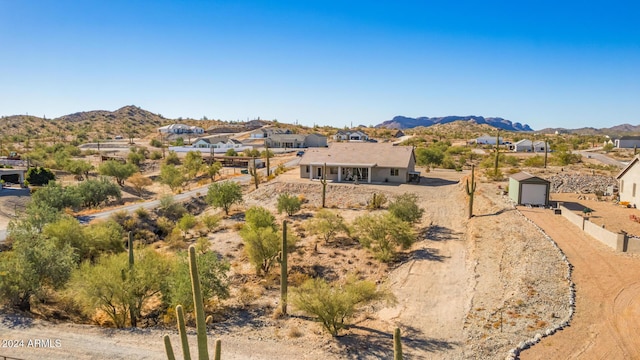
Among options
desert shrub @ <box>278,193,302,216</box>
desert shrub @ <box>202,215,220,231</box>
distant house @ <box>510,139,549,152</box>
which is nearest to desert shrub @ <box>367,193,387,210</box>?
desert shrub @ <box>278,193,302,216</box>

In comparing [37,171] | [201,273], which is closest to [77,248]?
[201,273]

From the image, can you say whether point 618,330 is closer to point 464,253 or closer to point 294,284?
point 464,253

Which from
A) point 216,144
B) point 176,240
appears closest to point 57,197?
point 176,240

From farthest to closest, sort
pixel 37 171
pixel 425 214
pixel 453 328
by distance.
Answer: pixel 37 171 < pixel 425 214 < pixel 453 328

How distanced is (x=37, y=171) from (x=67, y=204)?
49.3 ft

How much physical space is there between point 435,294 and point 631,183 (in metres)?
20.8

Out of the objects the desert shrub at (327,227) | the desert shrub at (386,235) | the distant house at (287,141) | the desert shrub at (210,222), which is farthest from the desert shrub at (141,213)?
the distant house at (287,141)

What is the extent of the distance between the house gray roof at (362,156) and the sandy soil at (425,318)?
18.6m

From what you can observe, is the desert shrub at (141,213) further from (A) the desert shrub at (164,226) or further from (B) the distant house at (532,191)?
(B) the distant house at (532,191)

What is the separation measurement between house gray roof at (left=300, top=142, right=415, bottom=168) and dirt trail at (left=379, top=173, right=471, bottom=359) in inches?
584

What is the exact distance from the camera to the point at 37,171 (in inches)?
1804

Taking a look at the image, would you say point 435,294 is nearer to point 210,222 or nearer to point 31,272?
point 31,272

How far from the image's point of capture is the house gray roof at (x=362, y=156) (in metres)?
44.7

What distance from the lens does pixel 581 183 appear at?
131ft
